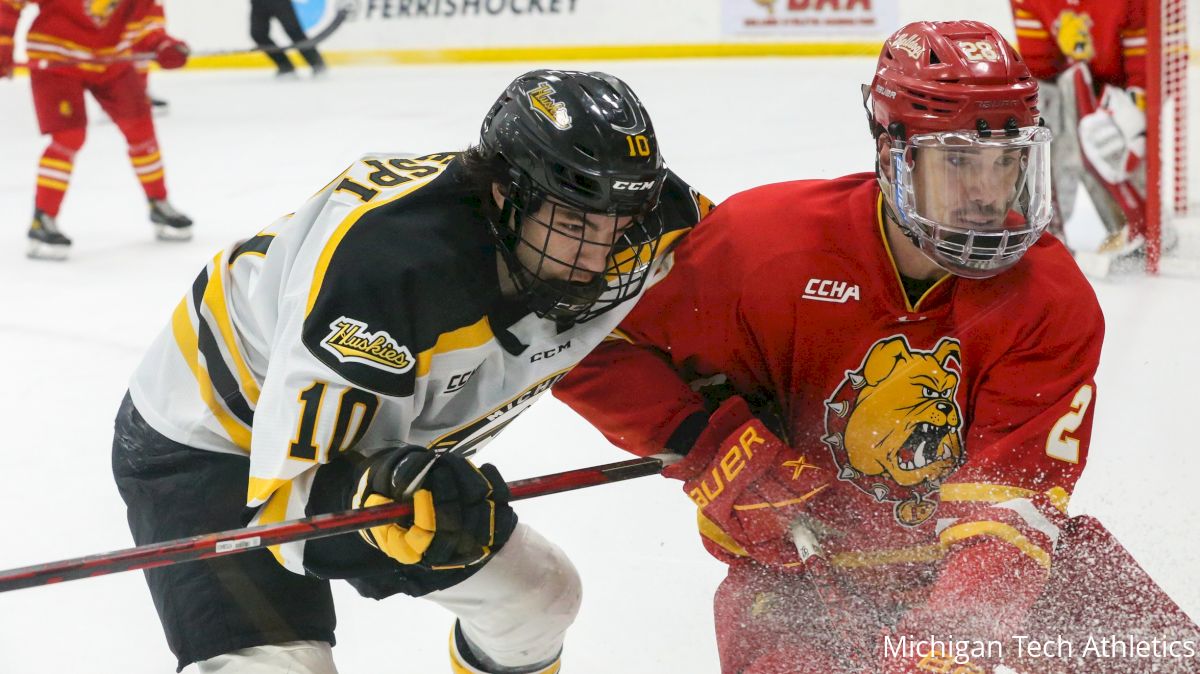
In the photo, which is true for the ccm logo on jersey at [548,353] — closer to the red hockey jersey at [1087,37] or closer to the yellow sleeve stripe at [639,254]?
the yellow sleeve stripe at [639,254]

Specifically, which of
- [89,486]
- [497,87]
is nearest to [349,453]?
[89,486]

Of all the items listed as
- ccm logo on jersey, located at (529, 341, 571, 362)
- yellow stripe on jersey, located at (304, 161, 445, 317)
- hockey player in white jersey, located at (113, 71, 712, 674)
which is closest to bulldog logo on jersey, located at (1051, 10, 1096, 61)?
hockey player in white jersey, located at (113, 71, 712, 674)

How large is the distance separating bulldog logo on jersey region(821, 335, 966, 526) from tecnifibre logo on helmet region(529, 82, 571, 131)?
56 centimetres

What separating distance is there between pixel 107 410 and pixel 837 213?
2244 millimetres

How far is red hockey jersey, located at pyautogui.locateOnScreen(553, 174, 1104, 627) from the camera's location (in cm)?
163

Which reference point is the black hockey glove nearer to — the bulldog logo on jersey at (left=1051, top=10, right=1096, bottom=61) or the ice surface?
the ice surface

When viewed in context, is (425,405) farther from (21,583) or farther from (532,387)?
(21,583)

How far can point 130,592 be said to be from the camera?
2.44 metres

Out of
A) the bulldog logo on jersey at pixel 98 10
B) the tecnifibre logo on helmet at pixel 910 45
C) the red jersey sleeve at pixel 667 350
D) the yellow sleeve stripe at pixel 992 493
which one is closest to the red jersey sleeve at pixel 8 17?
the bulldog logo on jersey at pixel 98 10

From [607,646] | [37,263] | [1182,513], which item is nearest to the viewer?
[607,646]

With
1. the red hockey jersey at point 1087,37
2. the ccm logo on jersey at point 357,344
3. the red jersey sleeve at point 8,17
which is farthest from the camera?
the red jersey sleeve at point 8,17

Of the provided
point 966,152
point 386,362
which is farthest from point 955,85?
point 386,362

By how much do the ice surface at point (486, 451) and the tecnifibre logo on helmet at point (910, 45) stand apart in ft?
3.47

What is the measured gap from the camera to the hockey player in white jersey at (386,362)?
4.79ft
